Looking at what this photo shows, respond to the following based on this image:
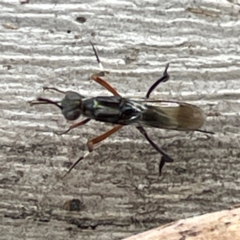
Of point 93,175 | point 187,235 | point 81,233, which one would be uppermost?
point 187,235

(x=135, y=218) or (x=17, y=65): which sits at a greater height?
(x=17, y=65)

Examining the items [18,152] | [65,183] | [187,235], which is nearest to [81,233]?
[65,183]

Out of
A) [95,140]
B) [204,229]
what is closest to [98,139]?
[95,140]

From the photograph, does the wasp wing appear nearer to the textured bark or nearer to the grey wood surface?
the grey wood surface

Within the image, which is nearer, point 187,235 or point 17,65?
point 187,235

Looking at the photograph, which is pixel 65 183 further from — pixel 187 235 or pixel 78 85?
pixel 187 235

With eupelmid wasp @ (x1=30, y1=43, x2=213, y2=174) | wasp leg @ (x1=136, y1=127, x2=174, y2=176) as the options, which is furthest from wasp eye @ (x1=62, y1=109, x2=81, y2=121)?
wasp leg @ (x1=136, y1=127, x2=174, y2=176)

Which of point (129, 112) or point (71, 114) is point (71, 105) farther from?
point (129, 112)
